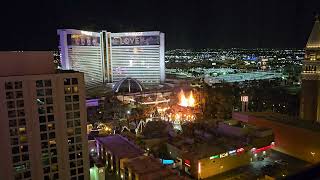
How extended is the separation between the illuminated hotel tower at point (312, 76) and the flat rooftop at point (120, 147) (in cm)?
1604

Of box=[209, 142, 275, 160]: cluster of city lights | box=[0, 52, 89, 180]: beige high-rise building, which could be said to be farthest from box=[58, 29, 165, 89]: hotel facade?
box=[0, 52, 89, 180]: beige high-rise building

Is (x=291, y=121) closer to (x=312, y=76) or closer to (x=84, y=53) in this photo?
(x=312, y=76)

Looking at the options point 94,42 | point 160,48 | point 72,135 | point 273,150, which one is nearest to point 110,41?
point 94,42

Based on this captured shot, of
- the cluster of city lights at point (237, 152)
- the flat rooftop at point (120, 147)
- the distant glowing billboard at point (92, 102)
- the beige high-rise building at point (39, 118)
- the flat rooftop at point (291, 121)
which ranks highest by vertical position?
the beige high-rise building at point (39, 118)

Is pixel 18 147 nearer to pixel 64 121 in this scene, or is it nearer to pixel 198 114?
pixel 64 121

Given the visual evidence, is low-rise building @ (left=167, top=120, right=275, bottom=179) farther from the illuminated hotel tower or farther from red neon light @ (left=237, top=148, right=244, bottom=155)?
the illuminated hotel tower

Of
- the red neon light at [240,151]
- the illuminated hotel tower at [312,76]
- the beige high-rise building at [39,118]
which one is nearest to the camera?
the beige high-rise building at [39,118]

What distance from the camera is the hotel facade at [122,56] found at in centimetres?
5884

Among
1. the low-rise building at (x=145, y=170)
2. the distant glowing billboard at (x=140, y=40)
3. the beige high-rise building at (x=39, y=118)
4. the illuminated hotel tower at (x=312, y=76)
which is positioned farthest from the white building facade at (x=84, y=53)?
the beige high-rise building at (x=39, y=118)

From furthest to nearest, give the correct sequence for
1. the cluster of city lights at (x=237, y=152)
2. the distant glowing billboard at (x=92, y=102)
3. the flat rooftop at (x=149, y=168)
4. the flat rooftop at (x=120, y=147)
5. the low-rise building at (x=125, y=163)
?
the distant glowing billboard at (x=92, y=102), the cluster of city lights at (x=237, y=152), the flat rooftop at (x=120, y=147), the low-rise building at (x=125, y=163), the flat rooftop at (x=149, y=168)

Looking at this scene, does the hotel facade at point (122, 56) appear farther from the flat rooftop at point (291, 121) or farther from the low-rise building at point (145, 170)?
the low-rise building at point (145, 170)

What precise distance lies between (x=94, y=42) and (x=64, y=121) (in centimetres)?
4677

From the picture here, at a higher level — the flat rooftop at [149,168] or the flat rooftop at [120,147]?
the flat rooftop at [120,147]

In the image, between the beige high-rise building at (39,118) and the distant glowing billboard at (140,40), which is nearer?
the beige high-rise building at (39,118)
